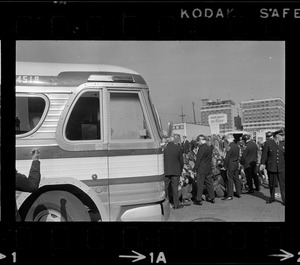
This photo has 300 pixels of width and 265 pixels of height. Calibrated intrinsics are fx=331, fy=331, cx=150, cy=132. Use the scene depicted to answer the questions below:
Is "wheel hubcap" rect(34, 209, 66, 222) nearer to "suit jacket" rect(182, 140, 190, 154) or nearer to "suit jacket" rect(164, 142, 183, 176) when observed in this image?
"suit jacket" rect(164, 142, 183, 176)

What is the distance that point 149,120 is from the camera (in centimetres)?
316

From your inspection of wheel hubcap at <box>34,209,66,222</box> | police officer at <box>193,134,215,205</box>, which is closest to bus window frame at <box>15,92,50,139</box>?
wheel hubcap at <box>34,209,66,222</box>

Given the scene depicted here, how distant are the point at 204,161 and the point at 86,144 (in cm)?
117

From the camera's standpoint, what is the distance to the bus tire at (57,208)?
298cm

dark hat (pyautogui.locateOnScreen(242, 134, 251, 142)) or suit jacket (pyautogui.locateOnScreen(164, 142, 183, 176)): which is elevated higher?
dark hat (pyautogui.locateOnScreen(242, 134, 251, 142))

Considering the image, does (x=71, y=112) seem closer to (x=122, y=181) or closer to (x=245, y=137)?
(x=122, y=181)

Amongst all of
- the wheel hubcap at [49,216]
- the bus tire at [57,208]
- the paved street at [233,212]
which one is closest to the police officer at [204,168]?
the paved street at [233,212]

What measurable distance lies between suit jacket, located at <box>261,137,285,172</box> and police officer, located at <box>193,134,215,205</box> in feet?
2.35

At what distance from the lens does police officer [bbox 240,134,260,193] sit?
3.35 metres

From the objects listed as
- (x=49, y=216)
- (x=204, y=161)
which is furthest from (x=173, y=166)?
(x=49, y=216)
